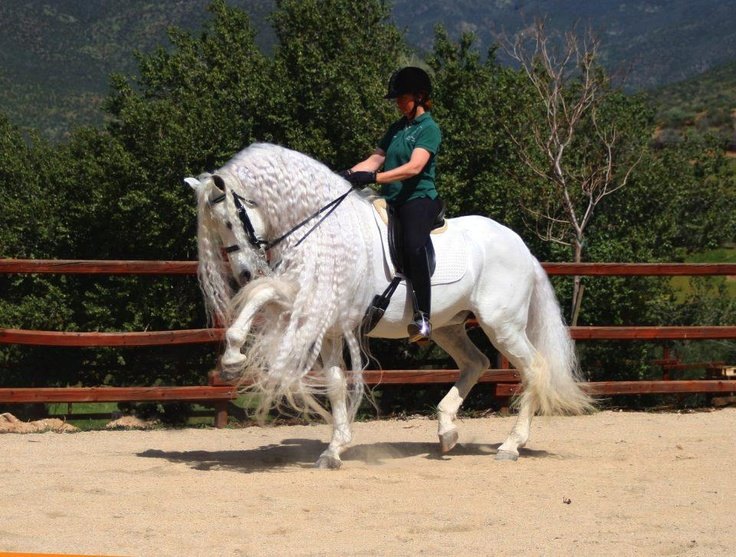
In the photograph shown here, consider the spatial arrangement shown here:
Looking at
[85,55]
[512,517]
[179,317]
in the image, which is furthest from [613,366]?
[85,55]

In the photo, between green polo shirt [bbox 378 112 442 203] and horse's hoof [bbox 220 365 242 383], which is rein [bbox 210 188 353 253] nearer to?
green polo shirt [bbox 378 112 442 203]

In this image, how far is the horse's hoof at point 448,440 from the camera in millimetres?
7070

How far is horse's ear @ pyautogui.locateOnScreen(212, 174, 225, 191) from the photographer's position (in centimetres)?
593

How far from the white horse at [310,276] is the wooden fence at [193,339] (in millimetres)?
904

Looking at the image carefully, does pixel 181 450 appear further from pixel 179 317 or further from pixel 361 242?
pixel 179 317

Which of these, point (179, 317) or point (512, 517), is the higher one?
point (512, 517)

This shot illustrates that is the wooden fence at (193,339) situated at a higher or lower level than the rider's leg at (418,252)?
lower

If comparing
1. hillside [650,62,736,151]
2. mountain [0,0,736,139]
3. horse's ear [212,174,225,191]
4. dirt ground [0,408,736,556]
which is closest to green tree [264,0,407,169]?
mountain [0,0,736,139]

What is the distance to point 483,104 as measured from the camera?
2341cm

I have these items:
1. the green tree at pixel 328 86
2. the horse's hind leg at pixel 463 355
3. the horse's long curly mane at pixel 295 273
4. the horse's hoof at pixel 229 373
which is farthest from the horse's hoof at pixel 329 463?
the green tree at pixel 328 86

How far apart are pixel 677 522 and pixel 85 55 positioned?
261ft

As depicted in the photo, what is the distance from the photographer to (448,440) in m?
7.09

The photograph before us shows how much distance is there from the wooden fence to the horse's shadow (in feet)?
2.01

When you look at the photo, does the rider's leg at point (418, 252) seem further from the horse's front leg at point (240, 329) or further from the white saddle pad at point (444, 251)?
the horse's front leg at point (240, 329)
